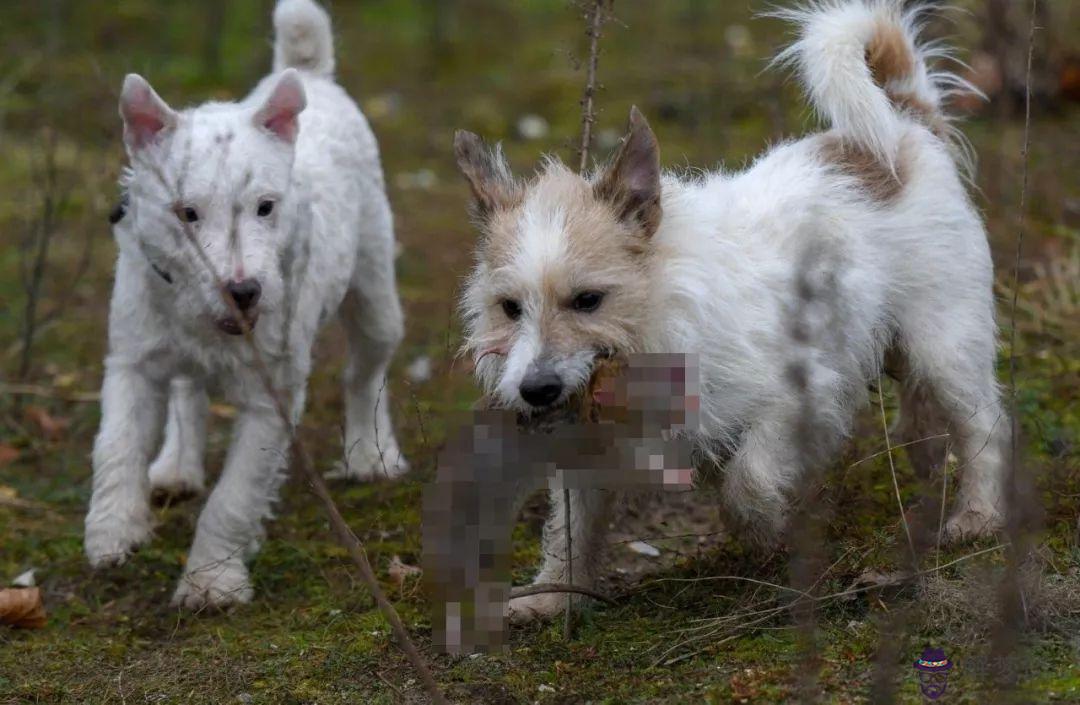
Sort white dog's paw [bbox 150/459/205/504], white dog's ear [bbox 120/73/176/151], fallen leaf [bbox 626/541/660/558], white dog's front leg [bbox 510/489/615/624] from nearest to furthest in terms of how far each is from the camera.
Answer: white dog's front leg [bbox 510/489/615/624], white dog's ear [bbox 120/73/176/151], fallen leaf [bbox 626/541/660/558], white dog's paw [bbox 150/459/205/504]

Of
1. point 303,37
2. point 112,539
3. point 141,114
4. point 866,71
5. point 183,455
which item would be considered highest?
point 303,37

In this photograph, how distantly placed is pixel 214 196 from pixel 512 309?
4.11 ft

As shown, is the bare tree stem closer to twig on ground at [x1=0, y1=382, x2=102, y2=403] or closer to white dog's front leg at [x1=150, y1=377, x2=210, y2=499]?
white dog's front leg at [x1=150, y1=377, x2=210, y2=499]

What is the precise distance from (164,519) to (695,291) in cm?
278

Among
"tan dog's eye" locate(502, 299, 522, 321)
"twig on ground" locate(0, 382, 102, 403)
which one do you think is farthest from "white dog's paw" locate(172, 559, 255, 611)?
"twig on ground" locate(0, 382, 102, 403)

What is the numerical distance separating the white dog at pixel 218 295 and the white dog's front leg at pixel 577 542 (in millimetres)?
760

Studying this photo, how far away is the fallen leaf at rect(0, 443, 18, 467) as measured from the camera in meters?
6.79

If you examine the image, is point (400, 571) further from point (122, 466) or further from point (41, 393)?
point (41, 393)

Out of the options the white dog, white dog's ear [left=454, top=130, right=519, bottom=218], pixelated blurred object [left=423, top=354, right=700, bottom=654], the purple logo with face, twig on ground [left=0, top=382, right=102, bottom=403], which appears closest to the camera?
the purple logo with face

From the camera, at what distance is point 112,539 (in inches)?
206

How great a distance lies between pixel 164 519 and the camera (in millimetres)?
6117

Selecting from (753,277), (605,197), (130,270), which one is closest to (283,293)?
(130,270)

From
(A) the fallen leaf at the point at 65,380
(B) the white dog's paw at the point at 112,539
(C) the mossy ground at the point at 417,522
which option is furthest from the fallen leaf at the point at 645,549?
(A) the fallen leaf at the point at 65,380

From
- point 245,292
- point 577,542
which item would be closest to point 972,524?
point 577,542
